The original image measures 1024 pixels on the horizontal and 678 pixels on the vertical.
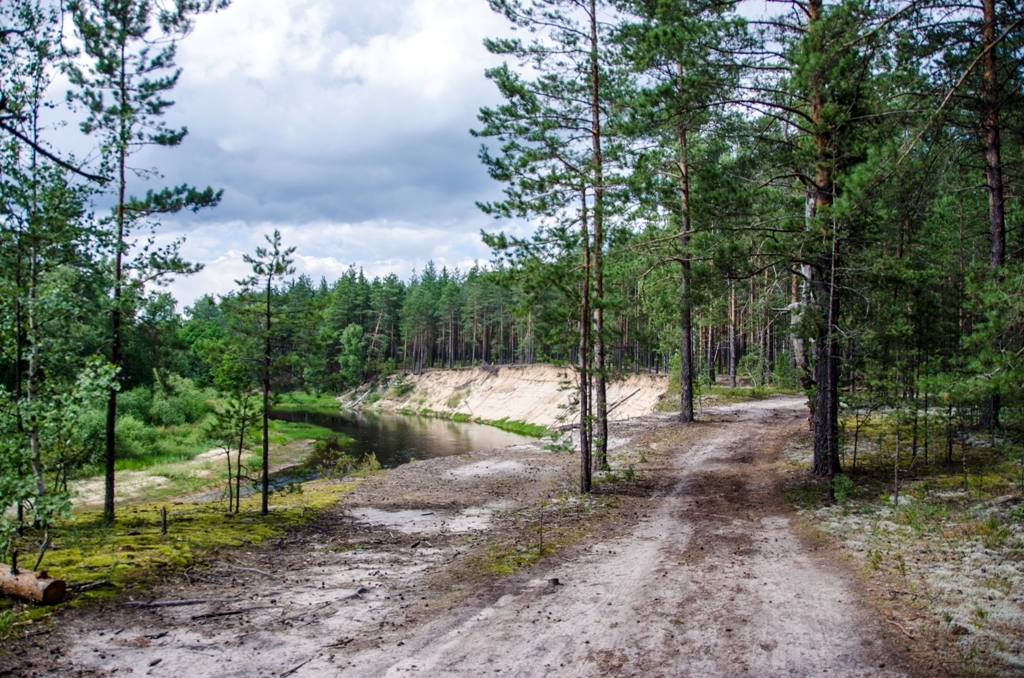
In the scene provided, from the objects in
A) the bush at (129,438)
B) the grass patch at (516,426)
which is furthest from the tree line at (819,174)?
the grass patch at (516,426)

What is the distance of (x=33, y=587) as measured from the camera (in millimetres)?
6863

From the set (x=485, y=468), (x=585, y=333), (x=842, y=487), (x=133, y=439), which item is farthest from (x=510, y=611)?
(x=133, y=439)

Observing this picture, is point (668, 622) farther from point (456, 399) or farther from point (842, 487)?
point (456, 399)

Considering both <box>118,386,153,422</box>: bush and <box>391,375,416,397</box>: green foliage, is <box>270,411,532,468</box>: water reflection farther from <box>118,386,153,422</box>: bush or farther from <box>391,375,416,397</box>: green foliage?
<box>391,375,416,397</box>: green foliage

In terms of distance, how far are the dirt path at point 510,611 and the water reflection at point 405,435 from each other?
715 inches

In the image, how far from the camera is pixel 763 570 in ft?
26.2

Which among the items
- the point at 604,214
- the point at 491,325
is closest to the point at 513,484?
the point at 604,214

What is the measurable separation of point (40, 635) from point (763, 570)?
27.9 ft

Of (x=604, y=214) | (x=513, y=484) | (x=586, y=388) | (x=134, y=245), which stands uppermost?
Answer: (x=604, y=214)

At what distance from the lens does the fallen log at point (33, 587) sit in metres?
6.84

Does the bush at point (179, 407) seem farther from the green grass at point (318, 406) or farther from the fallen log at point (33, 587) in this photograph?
the fallen log at point (33, 587)

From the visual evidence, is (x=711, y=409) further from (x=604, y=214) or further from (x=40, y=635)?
(x=40, y=635)

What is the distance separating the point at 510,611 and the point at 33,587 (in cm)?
553

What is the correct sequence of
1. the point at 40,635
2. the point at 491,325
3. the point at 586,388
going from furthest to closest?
the point at 491,325
the point at 586,388
the point at 40,635
